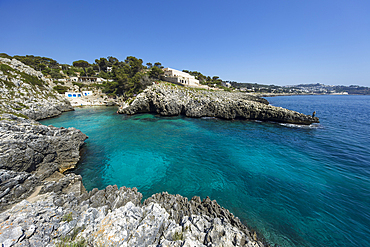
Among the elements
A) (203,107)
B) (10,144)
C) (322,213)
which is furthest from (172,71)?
(322,213)

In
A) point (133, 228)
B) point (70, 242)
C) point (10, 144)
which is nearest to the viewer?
point (70, 242)

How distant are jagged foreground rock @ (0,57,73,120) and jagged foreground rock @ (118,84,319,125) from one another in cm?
1985

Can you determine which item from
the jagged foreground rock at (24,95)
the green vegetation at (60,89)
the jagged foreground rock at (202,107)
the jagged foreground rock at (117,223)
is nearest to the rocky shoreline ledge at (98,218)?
the jagged foreground rock at (117,223)

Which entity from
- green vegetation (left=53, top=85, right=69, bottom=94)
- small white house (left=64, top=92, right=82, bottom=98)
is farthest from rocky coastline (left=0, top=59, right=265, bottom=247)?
green vegetation (left=53, top=85, right=69, bottom=94)

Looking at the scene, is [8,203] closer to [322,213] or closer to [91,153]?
[91,153]

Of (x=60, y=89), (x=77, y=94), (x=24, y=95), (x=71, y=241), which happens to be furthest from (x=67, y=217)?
(x=60, y=89)

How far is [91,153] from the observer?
54.2ft

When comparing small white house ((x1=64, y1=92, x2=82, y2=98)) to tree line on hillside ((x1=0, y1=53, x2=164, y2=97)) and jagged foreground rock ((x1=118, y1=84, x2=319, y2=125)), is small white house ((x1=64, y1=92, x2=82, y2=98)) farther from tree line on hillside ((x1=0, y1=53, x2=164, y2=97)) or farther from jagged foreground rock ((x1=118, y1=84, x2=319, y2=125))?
jagged foreground rock ((x1=118, y1=84, x2=319, y2=125))

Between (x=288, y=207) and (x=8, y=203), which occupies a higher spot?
(x=8, y=203)

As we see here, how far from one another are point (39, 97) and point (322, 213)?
62.8 metres

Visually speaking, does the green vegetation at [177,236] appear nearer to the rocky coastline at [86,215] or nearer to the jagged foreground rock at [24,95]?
the rocky coastline at [86,215]

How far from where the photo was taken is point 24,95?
113 ft

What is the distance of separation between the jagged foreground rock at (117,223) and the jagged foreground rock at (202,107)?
1210 inches

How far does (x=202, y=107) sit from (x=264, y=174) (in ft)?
87.5
